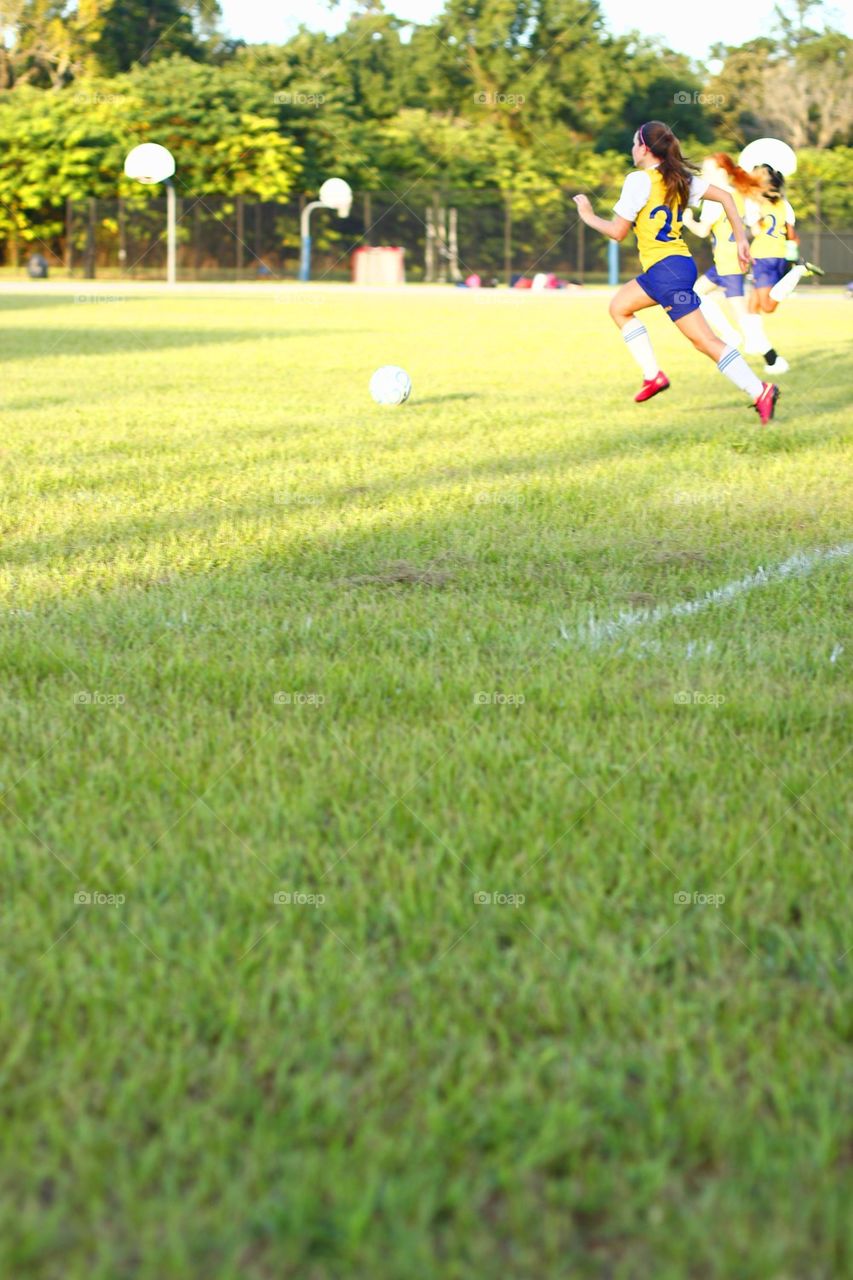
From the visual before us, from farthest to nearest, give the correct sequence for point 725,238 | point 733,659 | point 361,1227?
point 725,238 → point 733,659 → point 361,1227

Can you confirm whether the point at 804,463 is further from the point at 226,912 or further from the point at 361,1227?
the point at 361,1227

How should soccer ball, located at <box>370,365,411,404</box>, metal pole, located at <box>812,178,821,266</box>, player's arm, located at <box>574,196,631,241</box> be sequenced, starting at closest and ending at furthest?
player's arm, located at <box>574,196,631,241</box>
soccer ball, located at <box>370,365,411,404</box>
metal pole, located at <box>812,178,821,266</box>

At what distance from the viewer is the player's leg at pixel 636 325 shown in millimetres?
8648

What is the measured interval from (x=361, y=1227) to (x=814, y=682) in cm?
226

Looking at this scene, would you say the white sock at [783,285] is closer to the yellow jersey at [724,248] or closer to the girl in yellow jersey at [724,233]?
the girl in yellow jersey at [724,233]

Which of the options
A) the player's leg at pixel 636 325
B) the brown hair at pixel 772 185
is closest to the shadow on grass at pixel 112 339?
the brown hair at pixel 772 185

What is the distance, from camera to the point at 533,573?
15.2 ft

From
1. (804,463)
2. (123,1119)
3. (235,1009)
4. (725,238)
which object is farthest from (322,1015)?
(725,238)

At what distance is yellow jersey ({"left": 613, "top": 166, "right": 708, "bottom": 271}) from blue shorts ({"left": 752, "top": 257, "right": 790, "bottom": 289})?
511cm

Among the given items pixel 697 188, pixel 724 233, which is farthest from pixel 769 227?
pixel 697 188

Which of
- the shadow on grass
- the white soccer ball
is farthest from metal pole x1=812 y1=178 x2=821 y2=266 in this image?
the shadow on grass

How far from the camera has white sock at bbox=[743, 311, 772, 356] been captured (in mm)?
12445

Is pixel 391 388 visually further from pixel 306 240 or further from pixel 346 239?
pixel 346 239

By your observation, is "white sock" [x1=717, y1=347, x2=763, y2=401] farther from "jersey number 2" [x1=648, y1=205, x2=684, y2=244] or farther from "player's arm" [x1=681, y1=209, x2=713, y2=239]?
"player's arm" [x1=681, y1=209, x2=713, y2=239]
